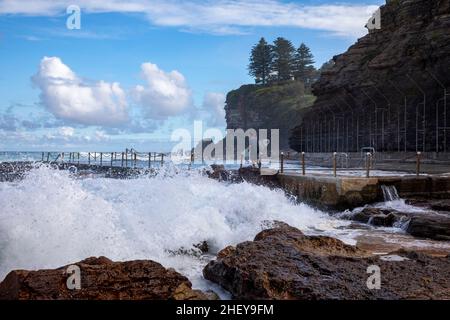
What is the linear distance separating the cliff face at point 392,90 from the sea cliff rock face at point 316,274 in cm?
2380

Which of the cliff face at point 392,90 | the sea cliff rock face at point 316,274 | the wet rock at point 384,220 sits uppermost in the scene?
the cliff face at point 392,90

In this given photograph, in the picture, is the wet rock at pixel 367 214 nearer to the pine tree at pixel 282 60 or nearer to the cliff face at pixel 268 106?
the cliff face at pixel 268 106

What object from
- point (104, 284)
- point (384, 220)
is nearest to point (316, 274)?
point (104, 284)

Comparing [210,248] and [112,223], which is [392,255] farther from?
[112,223]

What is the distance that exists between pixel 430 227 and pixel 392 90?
88.8 feet

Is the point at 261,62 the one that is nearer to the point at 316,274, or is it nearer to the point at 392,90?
the point at 392,90

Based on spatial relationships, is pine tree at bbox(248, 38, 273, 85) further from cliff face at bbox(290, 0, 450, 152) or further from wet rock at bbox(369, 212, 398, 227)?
wet rock at bbox(369, 212, 398, 227)

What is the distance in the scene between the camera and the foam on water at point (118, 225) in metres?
7.16

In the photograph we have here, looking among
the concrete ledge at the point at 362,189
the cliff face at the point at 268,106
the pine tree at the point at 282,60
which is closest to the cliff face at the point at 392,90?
the concrete ledge at the point at 362,189

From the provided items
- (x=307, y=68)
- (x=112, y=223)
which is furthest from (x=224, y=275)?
(x=307, y=68)

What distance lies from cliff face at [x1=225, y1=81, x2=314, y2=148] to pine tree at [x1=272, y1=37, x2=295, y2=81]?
178 inches

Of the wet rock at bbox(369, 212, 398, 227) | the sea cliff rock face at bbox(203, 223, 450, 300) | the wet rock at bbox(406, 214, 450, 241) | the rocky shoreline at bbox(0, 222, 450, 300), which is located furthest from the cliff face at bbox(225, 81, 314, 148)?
the rocky shoreline at bbox(0, 222, 450, 300)

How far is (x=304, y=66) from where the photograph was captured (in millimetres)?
102938
